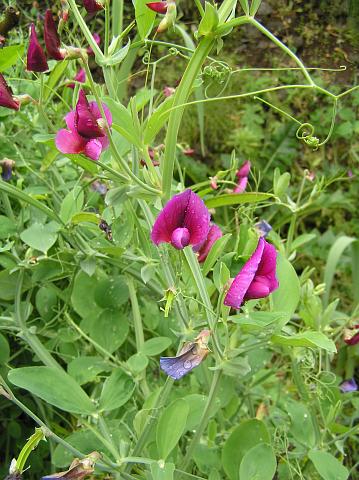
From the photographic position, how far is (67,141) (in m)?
0.75

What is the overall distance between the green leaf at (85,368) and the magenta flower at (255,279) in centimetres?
35

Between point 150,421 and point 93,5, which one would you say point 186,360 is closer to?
point 150,421

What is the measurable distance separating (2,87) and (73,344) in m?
0.49

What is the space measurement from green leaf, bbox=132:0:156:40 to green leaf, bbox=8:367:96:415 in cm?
39

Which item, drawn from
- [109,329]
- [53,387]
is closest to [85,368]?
[109,329]

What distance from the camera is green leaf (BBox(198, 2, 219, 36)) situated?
2.02 ft

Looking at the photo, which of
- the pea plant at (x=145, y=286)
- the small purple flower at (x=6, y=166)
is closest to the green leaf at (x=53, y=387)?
the pea plant at (x=145, y=286)

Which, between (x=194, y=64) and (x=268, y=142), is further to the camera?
(x=268, y=142)

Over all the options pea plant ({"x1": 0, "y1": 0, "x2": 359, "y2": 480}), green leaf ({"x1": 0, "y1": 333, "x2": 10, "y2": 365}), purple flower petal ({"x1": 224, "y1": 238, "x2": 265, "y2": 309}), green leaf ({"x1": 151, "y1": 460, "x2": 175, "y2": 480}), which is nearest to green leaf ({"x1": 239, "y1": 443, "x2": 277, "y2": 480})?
pea plant ({"x1": 0, "y1": 0, "x2": 359, "y2": 480})

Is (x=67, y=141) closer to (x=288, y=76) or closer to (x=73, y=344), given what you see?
(x=73, y=344)

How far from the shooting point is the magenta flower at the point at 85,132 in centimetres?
71

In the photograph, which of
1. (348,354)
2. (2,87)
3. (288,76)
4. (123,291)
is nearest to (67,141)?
(2,87)

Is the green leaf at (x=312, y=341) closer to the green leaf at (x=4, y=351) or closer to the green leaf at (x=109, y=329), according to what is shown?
the green leaf at (x=109, y=329)

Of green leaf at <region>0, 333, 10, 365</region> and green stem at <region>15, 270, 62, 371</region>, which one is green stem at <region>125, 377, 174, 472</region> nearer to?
green stem at <region>15, 270, 62, 371</region>
